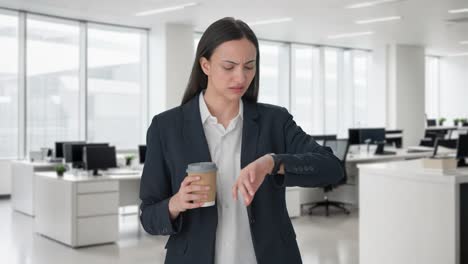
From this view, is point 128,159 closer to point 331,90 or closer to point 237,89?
point 237,89

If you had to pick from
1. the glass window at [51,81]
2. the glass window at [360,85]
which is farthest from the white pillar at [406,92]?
the glass window at [51,81]

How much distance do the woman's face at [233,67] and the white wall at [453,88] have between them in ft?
66.2

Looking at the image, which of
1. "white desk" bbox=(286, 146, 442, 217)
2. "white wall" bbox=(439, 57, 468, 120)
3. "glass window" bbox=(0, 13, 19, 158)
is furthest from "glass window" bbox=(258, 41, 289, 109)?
"white wall" bbox=(439, 57, 468, 120)

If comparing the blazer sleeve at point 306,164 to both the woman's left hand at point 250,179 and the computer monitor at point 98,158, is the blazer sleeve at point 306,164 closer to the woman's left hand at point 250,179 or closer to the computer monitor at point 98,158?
the woman's left hand at point 250,179

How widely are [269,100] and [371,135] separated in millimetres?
5422

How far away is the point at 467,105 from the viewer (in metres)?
19.9

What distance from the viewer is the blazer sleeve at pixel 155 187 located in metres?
1.33

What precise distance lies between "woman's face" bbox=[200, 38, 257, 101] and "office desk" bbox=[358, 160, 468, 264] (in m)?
2.83

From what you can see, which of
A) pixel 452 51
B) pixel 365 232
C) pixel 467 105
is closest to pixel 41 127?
pixel 365 232

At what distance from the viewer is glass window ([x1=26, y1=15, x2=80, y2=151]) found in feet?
35.6

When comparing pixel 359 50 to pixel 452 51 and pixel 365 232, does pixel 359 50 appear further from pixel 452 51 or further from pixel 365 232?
pixel 365 232

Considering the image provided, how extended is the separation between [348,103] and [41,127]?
949 cm

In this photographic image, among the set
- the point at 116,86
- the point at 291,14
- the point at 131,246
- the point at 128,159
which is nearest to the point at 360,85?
the point at 291,14

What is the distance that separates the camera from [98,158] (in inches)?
271
